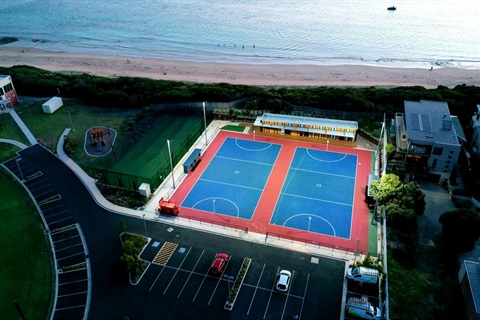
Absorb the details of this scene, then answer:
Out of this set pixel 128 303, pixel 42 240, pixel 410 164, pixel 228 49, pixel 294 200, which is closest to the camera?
pixel 128 303

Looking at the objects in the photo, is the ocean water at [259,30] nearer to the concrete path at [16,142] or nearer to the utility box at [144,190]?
the concrete path at [16,142]

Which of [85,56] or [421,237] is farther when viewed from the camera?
[85,56]

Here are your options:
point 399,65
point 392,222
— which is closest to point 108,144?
point 392,222

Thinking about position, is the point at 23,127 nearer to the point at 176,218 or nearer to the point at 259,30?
the point at 176,218

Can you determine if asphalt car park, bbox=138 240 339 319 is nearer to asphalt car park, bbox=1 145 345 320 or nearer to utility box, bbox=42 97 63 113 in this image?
asphalt car park, bbox=1 145 345 320

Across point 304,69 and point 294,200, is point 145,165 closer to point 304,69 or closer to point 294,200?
point 294,200

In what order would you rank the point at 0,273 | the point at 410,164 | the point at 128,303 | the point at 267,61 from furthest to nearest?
the point at 267,61 < the point at 410,164 < the point at 0,273 < the point at 128,303

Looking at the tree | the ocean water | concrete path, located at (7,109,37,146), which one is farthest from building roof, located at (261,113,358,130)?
the ocean water
